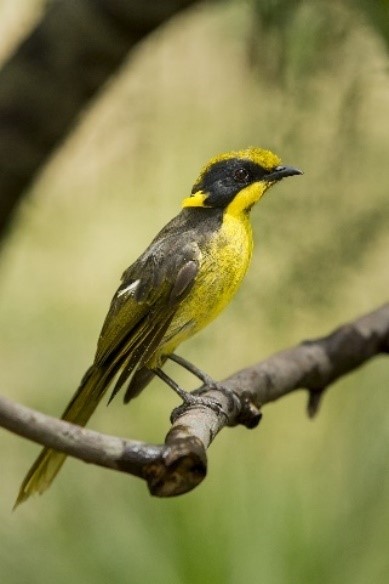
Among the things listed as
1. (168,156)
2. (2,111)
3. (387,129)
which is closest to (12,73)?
(2,111)

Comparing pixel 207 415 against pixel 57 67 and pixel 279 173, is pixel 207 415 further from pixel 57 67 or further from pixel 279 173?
pixel 57 67

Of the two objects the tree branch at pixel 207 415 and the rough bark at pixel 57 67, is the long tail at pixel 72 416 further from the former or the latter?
the rough bark at pixel 57 67

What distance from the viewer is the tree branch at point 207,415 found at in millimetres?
1021

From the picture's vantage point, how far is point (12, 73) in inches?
77.2

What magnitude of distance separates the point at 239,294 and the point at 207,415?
691mm

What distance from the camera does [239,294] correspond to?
2.06 m

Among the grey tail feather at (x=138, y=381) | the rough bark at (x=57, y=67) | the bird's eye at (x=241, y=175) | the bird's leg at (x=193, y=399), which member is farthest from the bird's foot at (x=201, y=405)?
the rough bark at (x=57, y=67)

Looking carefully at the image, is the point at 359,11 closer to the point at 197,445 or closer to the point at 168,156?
the point at 168,156

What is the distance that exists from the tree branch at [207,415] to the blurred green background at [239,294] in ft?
0.24

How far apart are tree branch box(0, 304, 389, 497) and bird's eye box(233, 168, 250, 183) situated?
0.27 metres

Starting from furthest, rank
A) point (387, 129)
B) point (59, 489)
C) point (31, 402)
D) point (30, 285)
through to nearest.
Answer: point (30, 285) → point (31, 402) → point (387, 129) → point (59, 489)

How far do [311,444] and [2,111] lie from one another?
A: 69cm

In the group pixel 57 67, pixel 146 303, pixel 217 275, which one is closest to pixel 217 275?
pixel 217 275

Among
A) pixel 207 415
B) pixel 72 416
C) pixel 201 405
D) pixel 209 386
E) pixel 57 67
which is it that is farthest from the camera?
pixel 57 67
